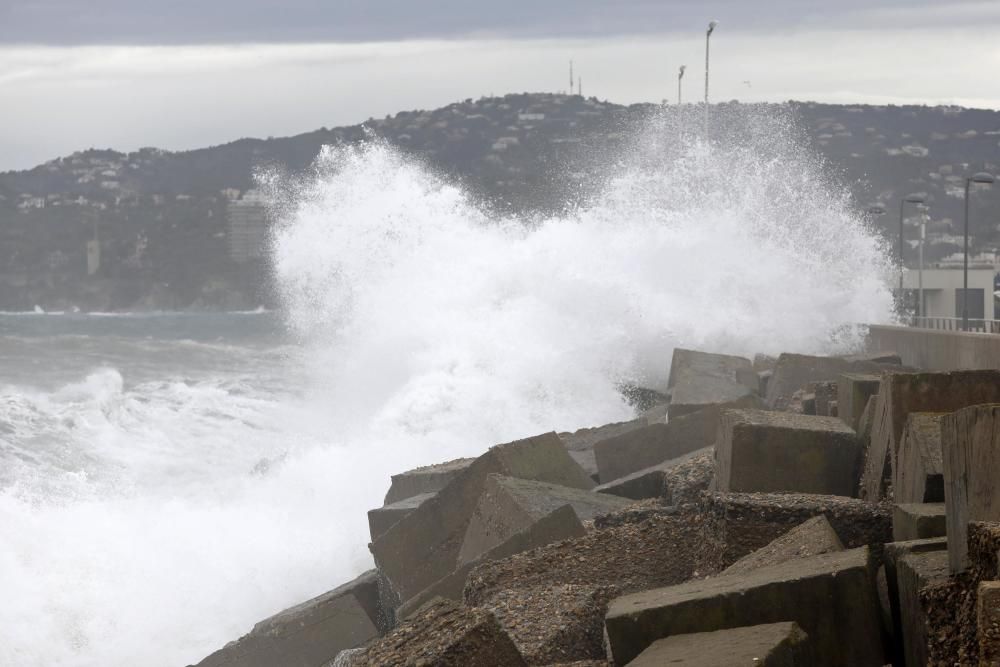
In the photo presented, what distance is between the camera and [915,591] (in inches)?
144

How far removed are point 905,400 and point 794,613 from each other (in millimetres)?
1933

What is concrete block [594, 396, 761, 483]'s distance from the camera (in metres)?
8.27

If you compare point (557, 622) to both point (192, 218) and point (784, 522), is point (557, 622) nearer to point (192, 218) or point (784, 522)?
point (784, 522)

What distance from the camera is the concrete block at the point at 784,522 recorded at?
475cm

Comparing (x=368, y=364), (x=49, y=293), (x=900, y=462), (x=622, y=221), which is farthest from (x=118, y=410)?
(x=49, y=293)

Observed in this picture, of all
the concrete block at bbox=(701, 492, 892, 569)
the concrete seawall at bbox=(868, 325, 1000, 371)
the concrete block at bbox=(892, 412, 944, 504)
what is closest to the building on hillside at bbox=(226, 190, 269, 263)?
the concrete seawall at bbox=(868, 325, 1000, 371)

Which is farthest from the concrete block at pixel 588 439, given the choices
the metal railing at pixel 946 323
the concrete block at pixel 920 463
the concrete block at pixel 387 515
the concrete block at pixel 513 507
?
the metal railing at pixel 946 323

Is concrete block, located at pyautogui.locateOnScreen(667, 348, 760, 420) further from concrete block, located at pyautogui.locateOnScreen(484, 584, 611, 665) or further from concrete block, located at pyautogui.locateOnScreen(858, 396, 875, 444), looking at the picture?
concrete block, located at pyautogui.locateOnScreen(484, 584, 611, 665)

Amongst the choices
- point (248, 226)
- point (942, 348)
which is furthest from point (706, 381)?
point (248, 226)

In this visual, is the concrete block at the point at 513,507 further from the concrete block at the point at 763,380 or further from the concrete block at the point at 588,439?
the concrete block at the point at 763,380

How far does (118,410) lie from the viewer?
20766mm

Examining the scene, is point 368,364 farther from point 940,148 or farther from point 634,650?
point 940,148

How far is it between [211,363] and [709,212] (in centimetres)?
2062

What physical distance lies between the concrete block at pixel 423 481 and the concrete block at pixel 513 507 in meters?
1.45
